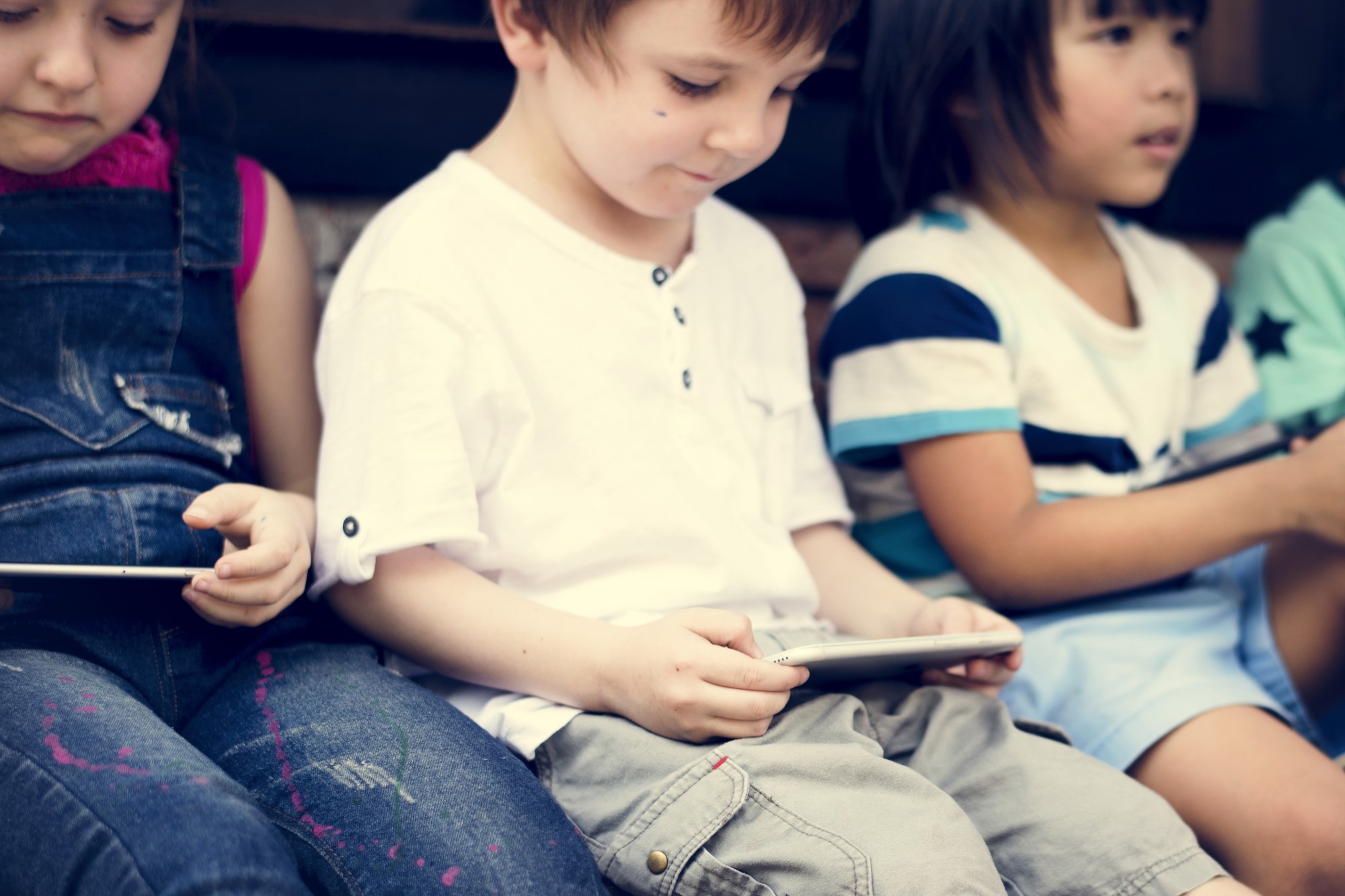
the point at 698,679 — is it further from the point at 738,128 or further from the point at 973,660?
the point at 738,128

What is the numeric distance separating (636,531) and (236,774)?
1.35 ft

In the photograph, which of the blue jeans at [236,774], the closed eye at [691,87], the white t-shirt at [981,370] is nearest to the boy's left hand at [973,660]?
the white t-shirt at [981,370]

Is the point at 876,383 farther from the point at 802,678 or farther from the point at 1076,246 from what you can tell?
the point at 802,678

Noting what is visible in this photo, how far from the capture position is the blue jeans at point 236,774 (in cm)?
81

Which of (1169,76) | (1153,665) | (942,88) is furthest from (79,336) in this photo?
(1169,76)

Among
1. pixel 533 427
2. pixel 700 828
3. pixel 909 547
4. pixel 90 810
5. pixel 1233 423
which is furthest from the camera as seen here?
pixel 1233 423

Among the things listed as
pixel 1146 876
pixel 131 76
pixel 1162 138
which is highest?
pixel 131 76

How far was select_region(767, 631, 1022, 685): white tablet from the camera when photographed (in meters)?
0.96

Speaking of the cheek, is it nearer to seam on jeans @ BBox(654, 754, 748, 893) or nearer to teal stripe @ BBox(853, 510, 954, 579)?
seam on jeans @ BBox(654, 754, 748, 893)

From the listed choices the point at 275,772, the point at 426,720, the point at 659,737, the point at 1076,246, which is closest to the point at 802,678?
the point at 659,737

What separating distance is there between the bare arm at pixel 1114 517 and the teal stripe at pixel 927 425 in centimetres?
2

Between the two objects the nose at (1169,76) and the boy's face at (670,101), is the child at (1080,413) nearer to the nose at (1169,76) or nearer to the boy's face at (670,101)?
the nose at (1169,76)

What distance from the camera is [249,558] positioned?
0.97 m

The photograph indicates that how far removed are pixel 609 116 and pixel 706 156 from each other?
0.10m
